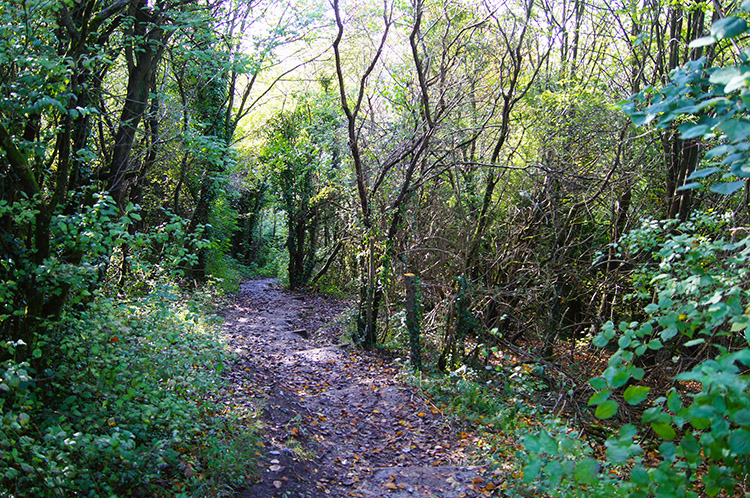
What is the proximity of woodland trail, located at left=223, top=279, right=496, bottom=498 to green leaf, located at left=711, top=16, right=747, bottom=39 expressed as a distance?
4.23 m

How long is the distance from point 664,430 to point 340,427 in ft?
15.5

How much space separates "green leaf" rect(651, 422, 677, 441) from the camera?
6.12 ft

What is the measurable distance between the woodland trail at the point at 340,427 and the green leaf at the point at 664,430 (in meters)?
3.10

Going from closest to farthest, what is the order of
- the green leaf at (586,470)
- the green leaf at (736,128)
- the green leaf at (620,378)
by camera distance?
the green leaf at (736,128) → the green leaf at (620,378) → the green leaf at (586,470)

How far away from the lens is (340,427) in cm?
609

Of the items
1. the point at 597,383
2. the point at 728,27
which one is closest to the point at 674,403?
the point at 597,383

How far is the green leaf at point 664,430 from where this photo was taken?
1.86 m

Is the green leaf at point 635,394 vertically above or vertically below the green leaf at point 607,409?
above

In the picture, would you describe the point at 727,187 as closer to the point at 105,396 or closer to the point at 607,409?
the point at 607,409

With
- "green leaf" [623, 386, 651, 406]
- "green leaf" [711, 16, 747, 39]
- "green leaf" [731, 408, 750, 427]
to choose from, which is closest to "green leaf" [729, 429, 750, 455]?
"green leaf" [731, 408, 750, 427]

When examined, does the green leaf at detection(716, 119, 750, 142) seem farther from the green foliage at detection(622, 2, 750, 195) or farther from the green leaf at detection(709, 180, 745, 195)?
the green leaf at detection(709, 180, 745, 195)

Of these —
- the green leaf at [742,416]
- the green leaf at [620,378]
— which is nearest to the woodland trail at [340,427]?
the green leaf at [620,378]

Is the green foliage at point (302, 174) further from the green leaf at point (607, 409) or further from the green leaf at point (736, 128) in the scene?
the green leaf at point (736, 128)

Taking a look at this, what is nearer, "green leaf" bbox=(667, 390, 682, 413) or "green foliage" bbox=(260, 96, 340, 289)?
"green leaf" bbox=(667, 390, 682, 413)
